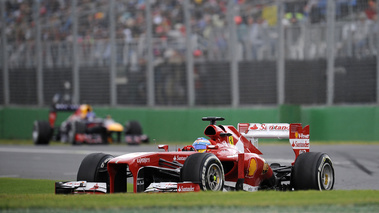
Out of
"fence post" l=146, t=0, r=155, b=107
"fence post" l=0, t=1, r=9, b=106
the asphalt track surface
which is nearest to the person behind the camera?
the asphalt track surface

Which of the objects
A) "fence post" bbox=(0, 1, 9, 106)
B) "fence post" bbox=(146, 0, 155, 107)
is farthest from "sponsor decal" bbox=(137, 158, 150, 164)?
"fence post" bbox=(0, 1, 9, 106)

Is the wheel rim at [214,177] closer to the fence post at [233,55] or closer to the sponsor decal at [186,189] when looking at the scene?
the sponsor decal at [186,189]

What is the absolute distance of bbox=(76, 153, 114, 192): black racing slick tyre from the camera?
9.29 meters

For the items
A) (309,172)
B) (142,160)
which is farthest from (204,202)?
(309,172)

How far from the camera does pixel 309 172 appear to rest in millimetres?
9242

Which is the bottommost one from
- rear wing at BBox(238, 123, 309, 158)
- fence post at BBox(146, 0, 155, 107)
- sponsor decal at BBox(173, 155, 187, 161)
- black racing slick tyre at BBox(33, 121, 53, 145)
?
black racing slick tyre at BBox(33, 121, 53, 145)

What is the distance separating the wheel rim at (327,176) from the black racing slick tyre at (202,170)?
158cm

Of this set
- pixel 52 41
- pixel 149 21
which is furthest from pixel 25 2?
pixel 149 21

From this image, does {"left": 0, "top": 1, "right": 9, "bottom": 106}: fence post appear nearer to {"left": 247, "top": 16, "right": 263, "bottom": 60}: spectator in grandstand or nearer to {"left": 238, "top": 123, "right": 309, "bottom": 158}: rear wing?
{"left": 247, "top": 16, "right": 263, "bottom": 60}: spectator in grandstand

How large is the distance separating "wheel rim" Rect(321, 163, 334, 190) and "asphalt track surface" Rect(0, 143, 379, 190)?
143 cm

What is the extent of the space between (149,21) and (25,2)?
647cm

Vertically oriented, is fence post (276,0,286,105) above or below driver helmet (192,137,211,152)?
above

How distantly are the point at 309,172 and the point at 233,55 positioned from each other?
48.8 feet

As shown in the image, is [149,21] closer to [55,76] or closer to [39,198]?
[55,76]
